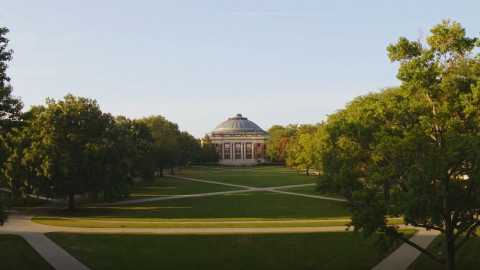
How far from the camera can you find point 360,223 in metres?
13.4

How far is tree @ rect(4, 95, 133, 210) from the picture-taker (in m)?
30.9

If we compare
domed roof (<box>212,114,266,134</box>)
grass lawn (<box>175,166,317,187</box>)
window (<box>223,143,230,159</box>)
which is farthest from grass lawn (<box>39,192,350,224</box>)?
domed roof (<box>212,114,266,134</box>)

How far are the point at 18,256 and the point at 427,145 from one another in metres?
18.2

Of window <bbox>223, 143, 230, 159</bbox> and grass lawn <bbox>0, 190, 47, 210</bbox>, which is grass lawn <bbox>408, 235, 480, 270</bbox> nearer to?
grass lawn <bbox>0, 190, 47, 210</bbox>

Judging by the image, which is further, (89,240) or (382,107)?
(89,240)

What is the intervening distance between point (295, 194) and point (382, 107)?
30.8 metres

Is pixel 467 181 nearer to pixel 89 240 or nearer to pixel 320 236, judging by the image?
pixel 320 236

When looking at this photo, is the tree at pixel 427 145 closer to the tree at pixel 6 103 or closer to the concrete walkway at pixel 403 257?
the concrete walkway at pixel 403 257

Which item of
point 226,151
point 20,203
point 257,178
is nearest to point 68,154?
point 20,203

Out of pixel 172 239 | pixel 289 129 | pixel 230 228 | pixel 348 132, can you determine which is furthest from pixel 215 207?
pixel 289 129

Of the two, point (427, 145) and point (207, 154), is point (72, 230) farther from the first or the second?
point (207, 154)

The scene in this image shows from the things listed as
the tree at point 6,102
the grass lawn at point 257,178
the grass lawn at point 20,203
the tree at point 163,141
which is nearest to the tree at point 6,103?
the tree at point 6,102

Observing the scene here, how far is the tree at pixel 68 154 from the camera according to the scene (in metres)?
30.9

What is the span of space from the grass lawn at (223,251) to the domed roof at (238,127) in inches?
5717
